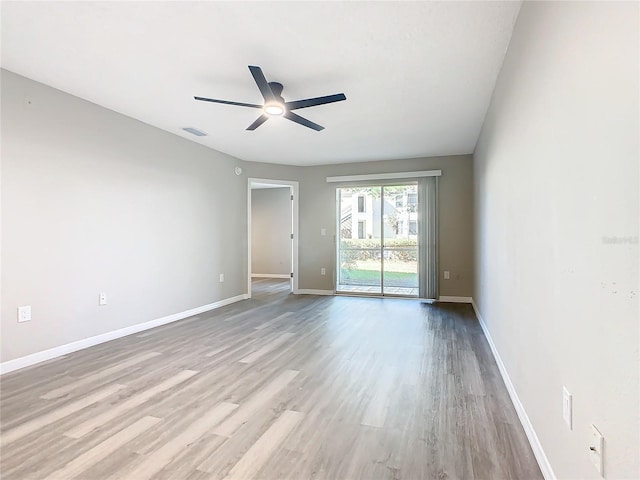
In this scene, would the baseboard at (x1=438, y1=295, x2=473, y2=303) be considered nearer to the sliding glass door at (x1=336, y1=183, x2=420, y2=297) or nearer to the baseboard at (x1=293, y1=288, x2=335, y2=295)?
the sliding glass door at (x1=336, y1=183, x2=420, y2=297)

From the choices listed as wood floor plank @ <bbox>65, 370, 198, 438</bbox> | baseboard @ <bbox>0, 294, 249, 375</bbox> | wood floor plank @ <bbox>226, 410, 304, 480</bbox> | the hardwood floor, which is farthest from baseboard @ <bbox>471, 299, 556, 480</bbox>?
baseboard @ <bbox>0, 294, 249, 375</bbox>

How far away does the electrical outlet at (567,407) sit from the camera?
1.27m

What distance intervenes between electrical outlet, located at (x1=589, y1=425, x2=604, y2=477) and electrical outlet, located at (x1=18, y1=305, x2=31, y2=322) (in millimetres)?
3857

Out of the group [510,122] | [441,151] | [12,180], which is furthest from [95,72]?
[441,151]

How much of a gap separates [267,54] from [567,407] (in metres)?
2.72

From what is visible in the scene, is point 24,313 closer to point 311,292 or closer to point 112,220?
point 112,220

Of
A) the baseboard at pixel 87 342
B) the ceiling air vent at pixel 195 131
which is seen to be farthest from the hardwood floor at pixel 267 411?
the ceiling air vent at pixel 195 131

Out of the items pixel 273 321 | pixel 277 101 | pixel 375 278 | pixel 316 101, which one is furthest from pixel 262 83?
pixel 375 278

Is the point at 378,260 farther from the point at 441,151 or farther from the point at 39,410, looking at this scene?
the point at 39,410

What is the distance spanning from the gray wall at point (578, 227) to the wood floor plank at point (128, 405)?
92.5 inches

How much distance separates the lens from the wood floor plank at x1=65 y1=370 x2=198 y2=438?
192cm

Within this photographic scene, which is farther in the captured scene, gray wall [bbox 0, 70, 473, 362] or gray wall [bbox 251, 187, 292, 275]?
gray wall [bbox 251, 187, 292, 275]

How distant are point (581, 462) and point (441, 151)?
4.95m

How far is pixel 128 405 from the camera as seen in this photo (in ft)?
7.25
